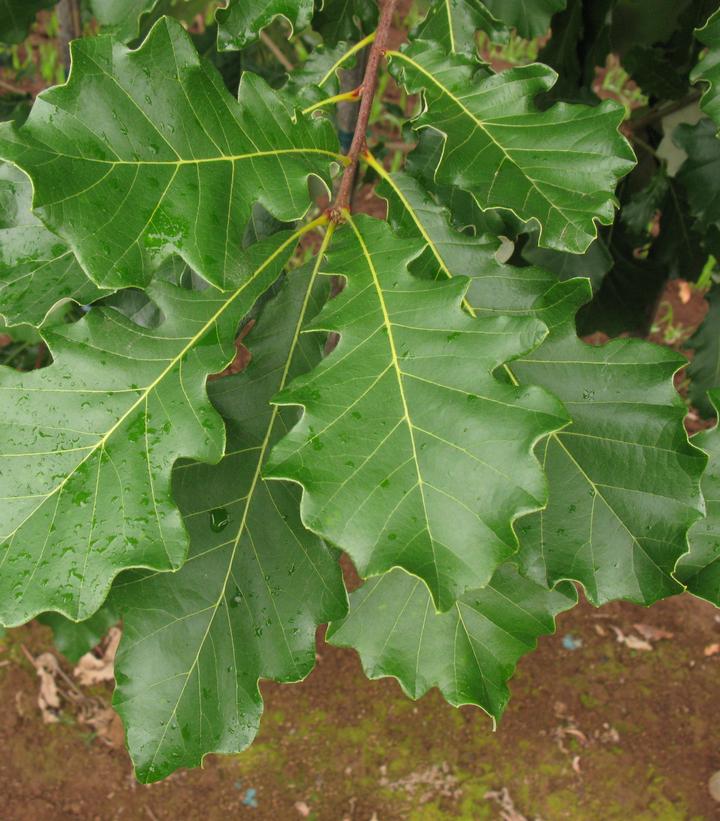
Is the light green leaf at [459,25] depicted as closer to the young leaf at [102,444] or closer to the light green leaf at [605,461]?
the light green leaf at [605,461]

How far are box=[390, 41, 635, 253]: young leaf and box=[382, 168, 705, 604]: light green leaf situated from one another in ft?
0.26

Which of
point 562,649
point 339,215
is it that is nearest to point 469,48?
point 339,215

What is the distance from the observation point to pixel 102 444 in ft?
2.64

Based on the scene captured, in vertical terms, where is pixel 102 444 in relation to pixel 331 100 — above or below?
below

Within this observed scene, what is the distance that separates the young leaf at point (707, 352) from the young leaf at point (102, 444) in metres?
1.18

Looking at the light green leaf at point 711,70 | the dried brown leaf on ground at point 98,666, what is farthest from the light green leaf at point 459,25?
the dried brown leaf on ground at point 98,666

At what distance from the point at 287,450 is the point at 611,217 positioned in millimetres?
408

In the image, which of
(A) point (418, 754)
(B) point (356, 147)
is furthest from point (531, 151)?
(A) point (418, 754)

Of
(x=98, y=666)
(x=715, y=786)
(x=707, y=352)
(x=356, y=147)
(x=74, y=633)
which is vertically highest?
(x=356, y=147)

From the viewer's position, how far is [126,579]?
36.8 inches

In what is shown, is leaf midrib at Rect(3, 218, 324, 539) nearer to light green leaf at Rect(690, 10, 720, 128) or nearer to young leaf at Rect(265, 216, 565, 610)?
young leaf at Rect(265, 216, 565, 610)

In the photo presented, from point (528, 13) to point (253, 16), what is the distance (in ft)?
1.41

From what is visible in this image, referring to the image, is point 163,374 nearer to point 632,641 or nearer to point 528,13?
point 528,13

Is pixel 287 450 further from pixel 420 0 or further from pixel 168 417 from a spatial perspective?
pixel 420 0
